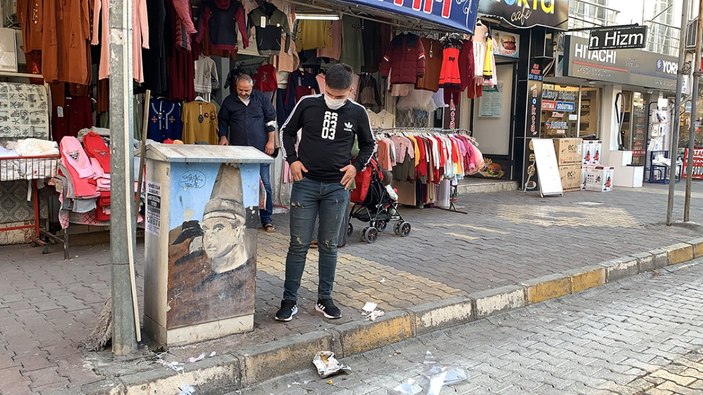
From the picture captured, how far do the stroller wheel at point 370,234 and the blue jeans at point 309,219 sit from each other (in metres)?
2.89

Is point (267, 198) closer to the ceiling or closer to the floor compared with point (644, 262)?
closer to the ceiling

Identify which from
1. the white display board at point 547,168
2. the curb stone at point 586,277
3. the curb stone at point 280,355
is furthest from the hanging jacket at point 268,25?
the white display board at point 547,168

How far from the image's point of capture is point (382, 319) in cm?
501

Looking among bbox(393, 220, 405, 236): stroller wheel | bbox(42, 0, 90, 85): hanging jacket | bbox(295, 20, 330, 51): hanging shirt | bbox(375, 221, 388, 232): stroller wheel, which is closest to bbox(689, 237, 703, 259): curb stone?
bbox(393, 220, 405, 236): stroller wheel

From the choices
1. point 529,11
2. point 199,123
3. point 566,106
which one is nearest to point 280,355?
point 199,123

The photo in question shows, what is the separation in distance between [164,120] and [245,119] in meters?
1.21

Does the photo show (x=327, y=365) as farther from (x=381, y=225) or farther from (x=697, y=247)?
(x=697, y=247)

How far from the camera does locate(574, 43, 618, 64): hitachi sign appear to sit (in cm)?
1415

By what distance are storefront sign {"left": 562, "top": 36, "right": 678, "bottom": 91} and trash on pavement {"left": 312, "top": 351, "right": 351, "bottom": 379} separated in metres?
11.6

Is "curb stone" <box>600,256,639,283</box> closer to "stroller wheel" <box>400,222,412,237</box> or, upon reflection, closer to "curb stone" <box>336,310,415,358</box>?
"stroller wheel" <box>400,222,412,237</box>

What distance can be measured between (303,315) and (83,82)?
11.5 feet

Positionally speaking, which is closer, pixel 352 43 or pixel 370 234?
pixel 370 234

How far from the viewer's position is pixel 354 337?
478cm

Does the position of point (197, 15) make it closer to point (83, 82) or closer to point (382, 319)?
point (83, 82)
